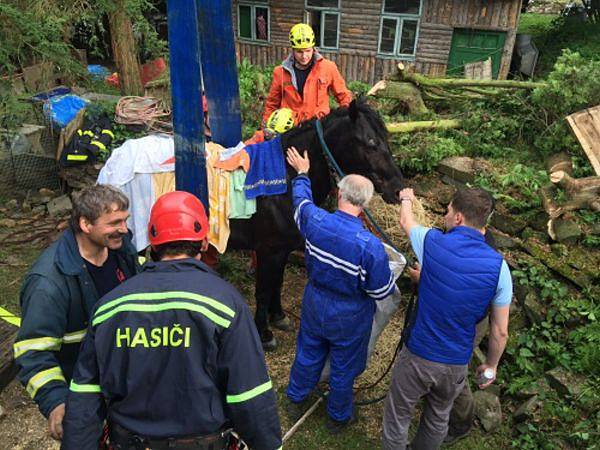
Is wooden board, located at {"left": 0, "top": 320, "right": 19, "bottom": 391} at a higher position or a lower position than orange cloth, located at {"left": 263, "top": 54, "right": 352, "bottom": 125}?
lower

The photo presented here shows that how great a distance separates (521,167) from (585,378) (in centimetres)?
287

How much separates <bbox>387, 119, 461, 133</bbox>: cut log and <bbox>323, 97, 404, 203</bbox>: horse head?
2892 mm

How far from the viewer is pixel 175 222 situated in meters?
2.25

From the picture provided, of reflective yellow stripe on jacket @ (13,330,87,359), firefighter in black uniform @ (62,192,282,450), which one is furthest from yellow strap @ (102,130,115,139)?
firefighter in black uniform @ (62,192,282,450)

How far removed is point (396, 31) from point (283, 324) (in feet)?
38.0

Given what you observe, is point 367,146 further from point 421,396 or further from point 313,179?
point 421,396

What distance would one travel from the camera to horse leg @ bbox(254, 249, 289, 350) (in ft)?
15.1

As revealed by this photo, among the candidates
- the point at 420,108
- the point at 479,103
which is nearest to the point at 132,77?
the point at 420,108

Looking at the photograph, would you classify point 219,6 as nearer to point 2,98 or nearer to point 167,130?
point 2,98

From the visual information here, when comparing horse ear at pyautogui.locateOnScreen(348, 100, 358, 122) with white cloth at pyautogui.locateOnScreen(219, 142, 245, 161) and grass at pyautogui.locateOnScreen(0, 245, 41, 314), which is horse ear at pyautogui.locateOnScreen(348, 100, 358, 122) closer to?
white cloth at pyautogui.locateOnScreen(219, 142, 245, 161)

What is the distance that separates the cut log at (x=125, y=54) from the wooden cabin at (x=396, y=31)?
6.48m

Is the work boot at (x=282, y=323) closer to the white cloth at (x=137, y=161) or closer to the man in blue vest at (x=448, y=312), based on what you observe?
the man in blue vest at (x=448, y=312)

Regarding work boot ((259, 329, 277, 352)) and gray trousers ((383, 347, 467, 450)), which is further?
work boot ((259, 329, 277, 352))

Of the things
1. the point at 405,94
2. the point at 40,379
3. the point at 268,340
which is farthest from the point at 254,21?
the point at 40,379
